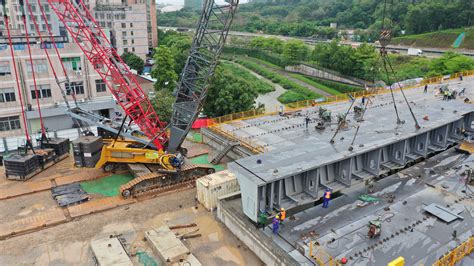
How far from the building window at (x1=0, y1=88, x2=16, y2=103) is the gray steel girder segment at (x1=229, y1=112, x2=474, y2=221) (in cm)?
2933

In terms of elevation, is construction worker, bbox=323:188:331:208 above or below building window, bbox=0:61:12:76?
below

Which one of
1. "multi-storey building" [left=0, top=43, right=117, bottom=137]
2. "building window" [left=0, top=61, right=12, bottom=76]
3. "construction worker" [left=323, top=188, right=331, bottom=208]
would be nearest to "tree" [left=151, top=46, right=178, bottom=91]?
"multi-storey building" [left=0, top=43, right=117, bottom=137]

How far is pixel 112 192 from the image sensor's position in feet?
76.5

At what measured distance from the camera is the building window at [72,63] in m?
38.0

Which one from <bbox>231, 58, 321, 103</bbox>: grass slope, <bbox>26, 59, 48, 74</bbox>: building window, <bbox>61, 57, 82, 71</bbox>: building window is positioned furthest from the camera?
<bbox>231, 58, 321, 103</bbox>: grass slope

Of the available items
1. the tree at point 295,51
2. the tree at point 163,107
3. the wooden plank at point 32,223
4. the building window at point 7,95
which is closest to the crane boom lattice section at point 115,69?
the wooden plank at point 32,223

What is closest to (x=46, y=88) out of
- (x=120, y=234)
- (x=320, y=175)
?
(x=120, y=234)

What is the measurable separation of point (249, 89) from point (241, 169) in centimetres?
2435

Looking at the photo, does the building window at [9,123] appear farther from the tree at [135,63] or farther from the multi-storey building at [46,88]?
the tree at [135,63]

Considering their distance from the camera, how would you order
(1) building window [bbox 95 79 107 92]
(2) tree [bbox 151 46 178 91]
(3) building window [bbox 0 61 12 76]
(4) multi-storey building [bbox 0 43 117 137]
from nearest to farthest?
(3) building window [bbox 0 61 12 76]
(4) multi-storey building [bbox 0 43 117 137]
(1) building window [bbox 95 79 107 92]
(2) tree [bbox 151 46 178 91]

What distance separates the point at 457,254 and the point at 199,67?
57.5ft

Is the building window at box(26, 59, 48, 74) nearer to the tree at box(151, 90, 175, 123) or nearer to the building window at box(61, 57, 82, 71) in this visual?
the building window at box(61, 57, 82, 71)

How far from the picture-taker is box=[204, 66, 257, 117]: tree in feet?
125

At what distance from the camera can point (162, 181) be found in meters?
23.3
